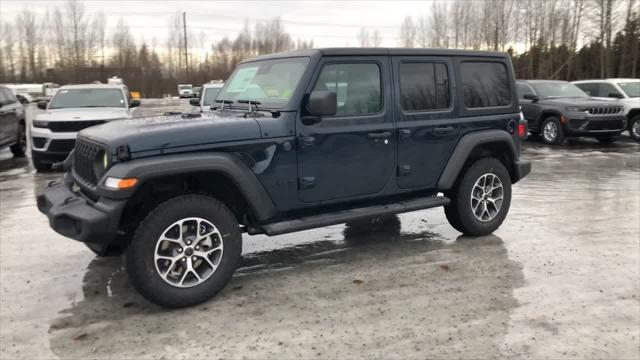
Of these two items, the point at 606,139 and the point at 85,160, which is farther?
the point at 606,139

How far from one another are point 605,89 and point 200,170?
639 inches

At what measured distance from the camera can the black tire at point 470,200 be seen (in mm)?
5762

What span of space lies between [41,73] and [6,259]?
79.4 m

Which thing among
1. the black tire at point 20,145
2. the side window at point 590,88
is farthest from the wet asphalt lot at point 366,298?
the side window at point 590,88

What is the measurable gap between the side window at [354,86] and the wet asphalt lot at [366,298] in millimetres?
1493

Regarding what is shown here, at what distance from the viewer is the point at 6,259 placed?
532 centimetres

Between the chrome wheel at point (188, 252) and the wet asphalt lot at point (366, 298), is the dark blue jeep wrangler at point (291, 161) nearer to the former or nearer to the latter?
the chrome wheel at point (188, 252)

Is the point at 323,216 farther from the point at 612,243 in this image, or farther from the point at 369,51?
the point at 612,243

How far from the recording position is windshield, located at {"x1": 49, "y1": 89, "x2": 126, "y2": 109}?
1178cm

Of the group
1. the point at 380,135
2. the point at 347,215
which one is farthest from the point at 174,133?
the point at 380,135

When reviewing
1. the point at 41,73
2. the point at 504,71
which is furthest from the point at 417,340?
the point at 41,73

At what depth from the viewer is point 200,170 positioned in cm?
403

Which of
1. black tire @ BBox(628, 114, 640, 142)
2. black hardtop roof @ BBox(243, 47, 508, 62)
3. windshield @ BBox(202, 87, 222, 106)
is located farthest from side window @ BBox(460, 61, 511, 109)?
black tire @ BBox(628, 114, 640, 142)

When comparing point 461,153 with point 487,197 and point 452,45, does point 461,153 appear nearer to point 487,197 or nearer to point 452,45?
point 487,197
